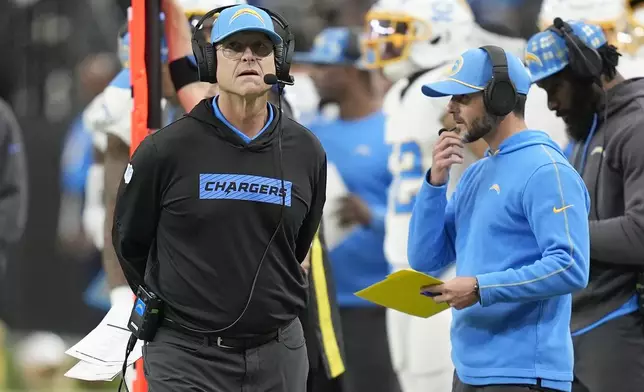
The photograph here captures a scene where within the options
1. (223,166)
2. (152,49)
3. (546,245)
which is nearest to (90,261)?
(152,49)

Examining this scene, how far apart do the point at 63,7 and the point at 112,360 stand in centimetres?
324

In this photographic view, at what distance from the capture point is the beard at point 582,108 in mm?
3834

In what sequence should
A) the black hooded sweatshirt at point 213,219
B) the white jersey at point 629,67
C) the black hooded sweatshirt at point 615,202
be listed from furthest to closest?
the white jersey at point 629,67, the black hooded sweatshirt at point 615,202, the black hooded sweatshirt at point 213,219

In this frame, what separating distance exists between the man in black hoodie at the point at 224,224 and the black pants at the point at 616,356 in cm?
139

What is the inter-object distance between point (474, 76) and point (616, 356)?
1325 mm

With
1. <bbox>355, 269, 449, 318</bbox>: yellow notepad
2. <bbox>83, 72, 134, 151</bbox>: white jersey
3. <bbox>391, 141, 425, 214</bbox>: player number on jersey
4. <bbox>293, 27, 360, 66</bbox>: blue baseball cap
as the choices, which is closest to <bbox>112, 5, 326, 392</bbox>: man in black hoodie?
<bbox>355, 269, 449, 318</bbox>: yellow notepad

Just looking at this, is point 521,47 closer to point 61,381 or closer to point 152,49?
point 152,49

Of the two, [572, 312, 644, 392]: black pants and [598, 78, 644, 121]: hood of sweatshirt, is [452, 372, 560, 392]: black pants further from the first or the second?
[598, 78, 644, 121]: hood of sweatshirt

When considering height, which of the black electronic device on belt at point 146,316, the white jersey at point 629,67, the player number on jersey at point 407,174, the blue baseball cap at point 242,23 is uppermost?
the blue baseball cap at point 242,23

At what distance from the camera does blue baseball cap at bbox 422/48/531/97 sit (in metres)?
2.98

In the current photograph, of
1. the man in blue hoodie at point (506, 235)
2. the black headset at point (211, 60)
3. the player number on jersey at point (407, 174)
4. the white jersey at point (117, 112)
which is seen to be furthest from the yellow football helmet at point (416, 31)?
the black headset at point (211, 60)

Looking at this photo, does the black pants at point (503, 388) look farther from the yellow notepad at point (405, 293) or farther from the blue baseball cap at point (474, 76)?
the blue baseball cap at point (474, 76)

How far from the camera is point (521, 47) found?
4.92 metres

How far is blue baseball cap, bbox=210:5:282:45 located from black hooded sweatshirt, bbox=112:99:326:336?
0.21 m
